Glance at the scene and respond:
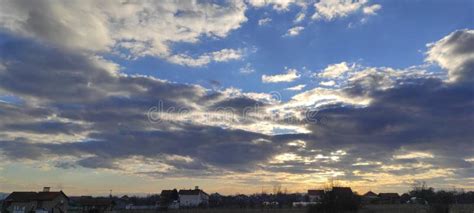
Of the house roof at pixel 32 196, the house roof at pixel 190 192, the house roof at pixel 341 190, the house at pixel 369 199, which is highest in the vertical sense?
the house roof at pixel 190 192

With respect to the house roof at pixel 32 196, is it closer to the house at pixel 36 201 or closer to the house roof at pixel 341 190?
the house at pixel 36 201

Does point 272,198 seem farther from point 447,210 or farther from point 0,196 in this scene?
point 447,210

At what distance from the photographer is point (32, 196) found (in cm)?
10350

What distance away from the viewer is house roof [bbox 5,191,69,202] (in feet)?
336

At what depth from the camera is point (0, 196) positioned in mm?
136875

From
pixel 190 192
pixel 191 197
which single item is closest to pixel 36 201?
pixel 191 197

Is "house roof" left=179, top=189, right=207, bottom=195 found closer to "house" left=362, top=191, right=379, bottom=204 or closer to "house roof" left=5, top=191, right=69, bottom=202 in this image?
"house" left=362, top=191, right=379, bottom=204

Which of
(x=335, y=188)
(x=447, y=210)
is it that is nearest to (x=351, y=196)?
(x=335, y=188)

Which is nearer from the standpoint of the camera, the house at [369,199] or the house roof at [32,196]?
the house at [369,199]

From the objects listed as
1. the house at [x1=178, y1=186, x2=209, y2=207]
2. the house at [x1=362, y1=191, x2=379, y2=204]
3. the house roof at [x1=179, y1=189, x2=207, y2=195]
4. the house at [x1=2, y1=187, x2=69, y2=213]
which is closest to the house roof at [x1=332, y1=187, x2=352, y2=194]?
the house at [x1=362, y1=191, x2=379, y2=204]

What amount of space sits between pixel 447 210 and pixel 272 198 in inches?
3890

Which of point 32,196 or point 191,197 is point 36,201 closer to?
point 32,196

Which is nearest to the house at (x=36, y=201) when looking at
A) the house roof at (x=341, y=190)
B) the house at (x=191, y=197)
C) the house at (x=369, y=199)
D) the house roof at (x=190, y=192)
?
the house at (x=191, y=197)

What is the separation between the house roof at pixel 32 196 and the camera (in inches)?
4033
